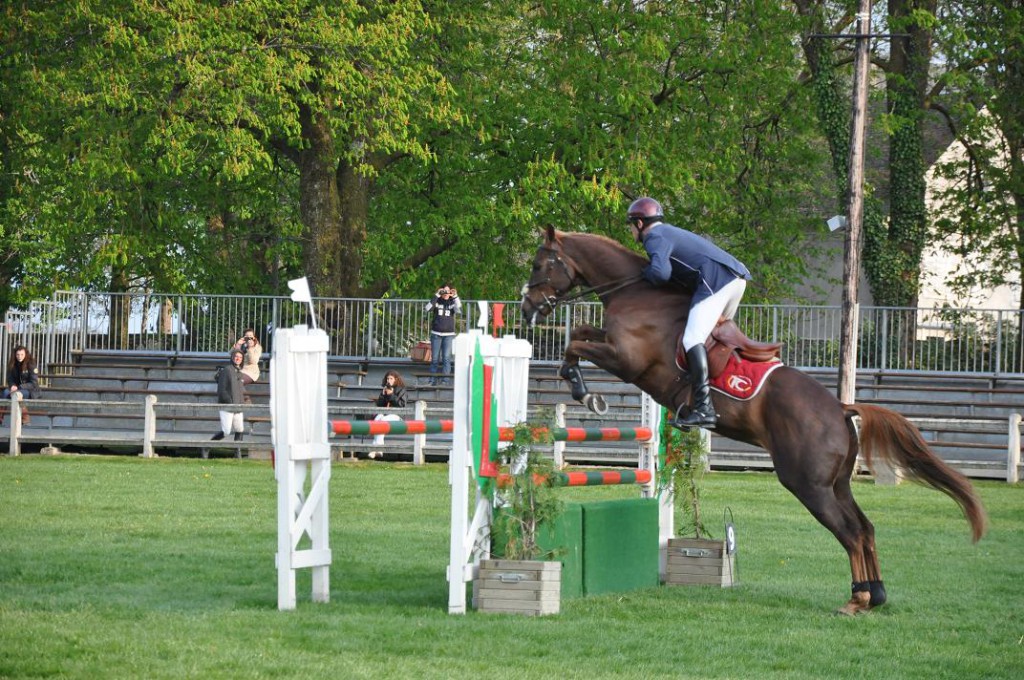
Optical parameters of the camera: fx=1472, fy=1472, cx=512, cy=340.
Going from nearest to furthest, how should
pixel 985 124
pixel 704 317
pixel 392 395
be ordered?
pixel 704 317 → pixel 392 395 → pixel 985 124

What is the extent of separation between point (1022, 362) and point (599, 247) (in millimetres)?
20926

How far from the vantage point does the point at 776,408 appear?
1006cm

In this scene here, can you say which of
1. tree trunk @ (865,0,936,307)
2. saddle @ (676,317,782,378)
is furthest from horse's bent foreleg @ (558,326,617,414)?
tree trunk @ (865,0,936,307)

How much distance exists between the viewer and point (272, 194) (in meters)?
35.4

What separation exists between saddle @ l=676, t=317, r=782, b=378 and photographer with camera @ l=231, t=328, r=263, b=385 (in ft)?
62.3

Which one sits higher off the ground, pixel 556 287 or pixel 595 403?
pixel 556 287

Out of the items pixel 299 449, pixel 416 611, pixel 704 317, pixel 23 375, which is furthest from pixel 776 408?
pixel 23 375

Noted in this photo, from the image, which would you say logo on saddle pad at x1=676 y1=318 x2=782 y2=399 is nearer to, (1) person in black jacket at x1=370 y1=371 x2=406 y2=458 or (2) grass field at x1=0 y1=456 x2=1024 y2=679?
(2) grass field at x1=0 y1=456 x2=1024 y2=679

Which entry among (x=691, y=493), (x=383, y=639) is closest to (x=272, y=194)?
(x=691, y=493)

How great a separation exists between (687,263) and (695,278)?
0.12m

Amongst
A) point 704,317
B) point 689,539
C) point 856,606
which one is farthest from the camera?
point 689,539

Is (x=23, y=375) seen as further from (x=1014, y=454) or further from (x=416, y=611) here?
(x=416, y=611)

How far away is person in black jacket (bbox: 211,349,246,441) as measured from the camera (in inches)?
1006

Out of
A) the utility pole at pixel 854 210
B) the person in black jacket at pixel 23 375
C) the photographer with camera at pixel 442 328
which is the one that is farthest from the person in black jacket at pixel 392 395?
the utility pole at pixel 854 210
